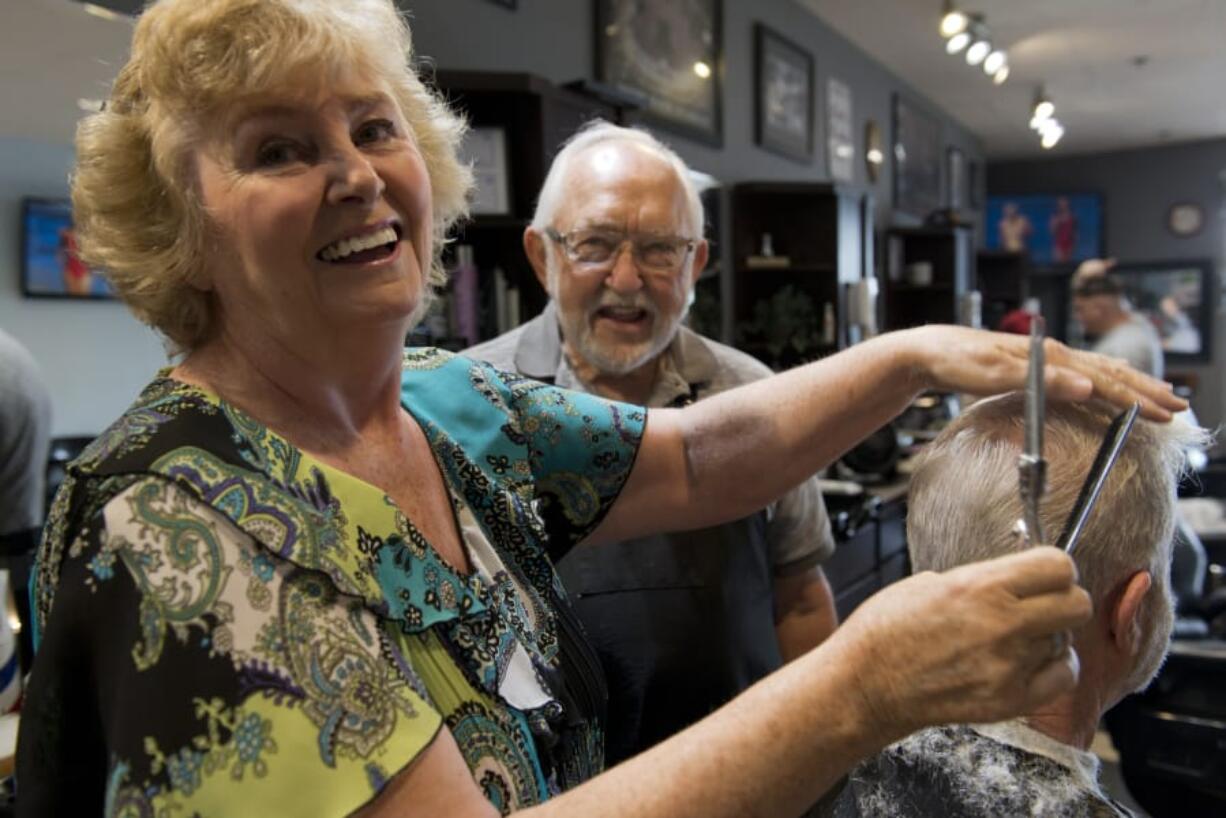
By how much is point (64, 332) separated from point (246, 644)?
1463 millimetres

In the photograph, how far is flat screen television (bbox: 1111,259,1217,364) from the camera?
390 inches

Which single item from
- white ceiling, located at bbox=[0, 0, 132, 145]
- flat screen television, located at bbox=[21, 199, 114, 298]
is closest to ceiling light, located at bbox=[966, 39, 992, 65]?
white ceiling, located at bbox=[0, 0, 132, 145]

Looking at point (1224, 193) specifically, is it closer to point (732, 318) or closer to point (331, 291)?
point (732, 318)

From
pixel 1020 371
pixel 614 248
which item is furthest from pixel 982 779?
pixel 614 248

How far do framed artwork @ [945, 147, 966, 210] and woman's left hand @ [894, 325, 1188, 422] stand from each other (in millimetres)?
8375

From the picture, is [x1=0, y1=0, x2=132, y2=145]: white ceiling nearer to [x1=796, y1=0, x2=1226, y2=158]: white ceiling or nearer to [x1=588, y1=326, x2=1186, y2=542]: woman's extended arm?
[x1=588, y1=326, x2=1186, y2=542]: woman's extended arm

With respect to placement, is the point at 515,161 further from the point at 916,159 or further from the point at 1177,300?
the point at 1177,300

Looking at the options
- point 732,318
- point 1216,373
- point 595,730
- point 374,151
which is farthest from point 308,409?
point 1216,373

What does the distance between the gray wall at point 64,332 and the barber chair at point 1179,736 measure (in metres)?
2.31

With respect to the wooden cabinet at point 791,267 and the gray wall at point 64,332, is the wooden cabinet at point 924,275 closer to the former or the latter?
the wooden cabinet at point 791,267

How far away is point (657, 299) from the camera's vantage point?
5.68ft

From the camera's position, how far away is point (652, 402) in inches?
69.1

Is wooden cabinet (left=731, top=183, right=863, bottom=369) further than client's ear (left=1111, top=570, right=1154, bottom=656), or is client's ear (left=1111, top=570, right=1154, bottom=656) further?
wooden cabinet (left=731, top=183, right=863, bottom=369)

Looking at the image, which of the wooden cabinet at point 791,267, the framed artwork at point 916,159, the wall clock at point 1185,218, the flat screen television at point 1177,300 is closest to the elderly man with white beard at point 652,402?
the wooden cabinet at point 791,267
